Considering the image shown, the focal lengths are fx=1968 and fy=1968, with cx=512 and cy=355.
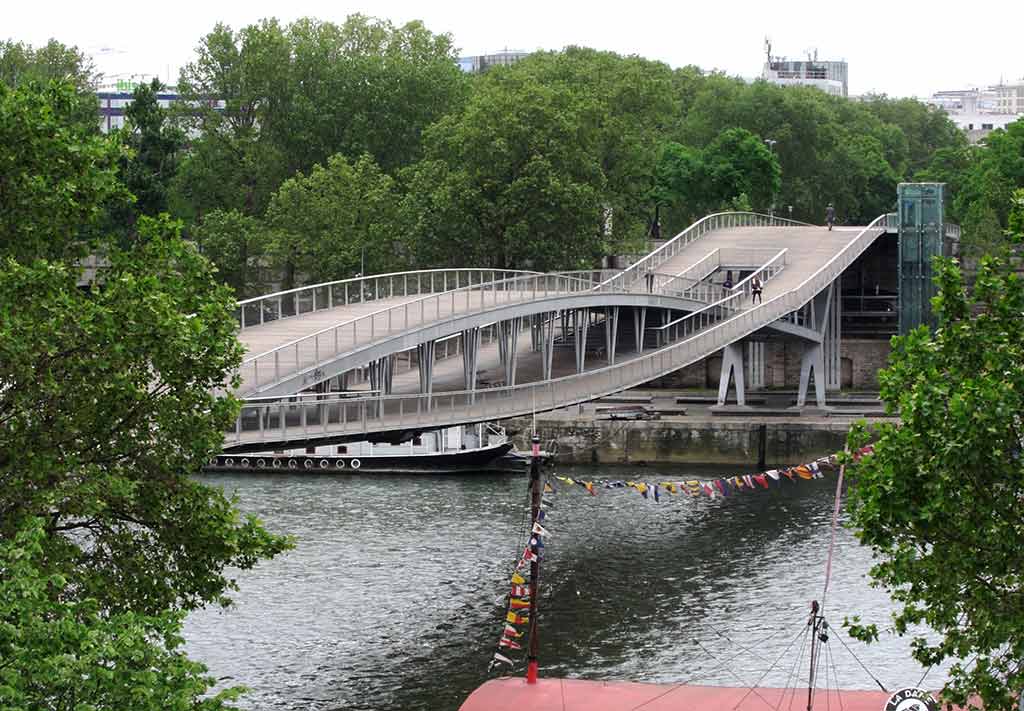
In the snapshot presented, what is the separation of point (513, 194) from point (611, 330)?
2144 cm

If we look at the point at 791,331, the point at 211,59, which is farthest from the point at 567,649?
the point at 211,59

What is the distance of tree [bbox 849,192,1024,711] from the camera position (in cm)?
2628

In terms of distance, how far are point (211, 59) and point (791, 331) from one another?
131ft

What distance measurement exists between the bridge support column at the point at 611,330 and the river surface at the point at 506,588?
15.2ft

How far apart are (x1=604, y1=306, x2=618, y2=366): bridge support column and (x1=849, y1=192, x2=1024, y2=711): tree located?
3496cm

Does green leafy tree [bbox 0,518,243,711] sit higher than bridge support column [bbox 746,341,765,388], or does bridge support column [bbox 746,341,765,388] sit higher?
bridge support column [bbox 746,341,765,388]

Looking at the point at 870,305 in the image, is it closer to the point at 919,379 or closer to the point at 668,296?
the point at 668,296

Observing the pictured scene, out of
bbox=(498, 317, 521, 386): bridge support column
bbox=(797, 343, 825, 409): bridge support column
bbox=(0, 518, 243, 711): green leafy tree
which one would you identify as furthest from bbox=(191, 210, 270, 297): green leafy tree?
bbox=(0, 518, 243, 711): green leafy tree

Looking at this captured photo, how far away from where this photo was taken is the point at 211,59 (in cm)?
10388

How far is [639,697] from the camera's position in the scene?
37312mm

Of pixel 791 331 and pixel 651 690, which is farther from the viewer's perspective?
pixel 791 331

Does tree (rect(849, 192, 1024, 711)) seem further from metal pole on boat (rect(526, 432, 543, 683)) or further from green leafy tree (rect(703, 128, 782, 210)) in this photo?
green leafy tree (rect(703, 128, 782, 210))

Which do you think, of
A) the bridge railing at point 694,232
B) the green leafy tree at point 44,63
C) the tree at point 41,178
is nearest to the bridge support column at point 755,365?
the bridge railing at point 694,232

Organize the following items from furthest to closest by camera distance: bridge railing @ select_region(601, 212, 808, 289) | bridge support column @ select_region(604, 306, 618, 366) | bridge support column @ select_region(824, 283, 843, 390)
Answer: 1. bridge support column @ select_region(824, 283, 843, 390)
2. bridge railing @ select_region(601, 212, 808, 289)
3. bridge support column @ select_region(604, 306, 618, 366)
